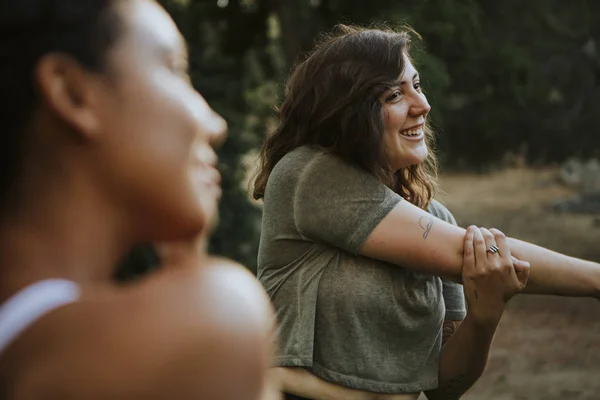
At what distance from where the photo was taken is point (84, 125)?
0.74 metres

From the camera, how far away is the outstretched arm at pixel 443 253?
221cm

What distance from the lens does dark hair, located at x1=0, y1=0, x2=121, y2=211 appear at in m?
0.75

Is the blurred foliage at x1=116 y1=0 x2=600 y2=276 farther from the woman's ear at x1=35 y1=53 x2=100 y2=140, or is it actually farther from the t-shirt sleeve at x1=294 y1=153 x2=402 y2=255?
the woman's ear at x1=35 y1=53 x2=100 y2=140

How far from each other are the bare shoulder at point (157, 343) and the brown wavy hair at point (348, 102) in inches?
65.7

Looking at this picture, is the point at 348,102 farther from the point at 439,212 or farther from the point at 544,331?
the point at 544,331

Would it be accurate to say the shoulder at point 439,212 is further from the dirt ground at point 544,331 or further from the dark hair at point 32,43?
the dirt ground at point 544,331

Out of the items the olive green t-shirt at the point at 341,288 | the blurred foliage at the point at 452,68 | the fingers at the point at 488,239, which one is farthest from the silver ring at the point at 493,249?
the blurred foliage at the point at 452,68

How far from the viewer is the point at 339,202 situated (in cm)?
230

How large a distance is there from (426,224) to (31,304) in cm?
157

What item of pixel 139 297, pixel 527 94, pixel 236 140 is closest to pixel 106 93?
pixel 139 297

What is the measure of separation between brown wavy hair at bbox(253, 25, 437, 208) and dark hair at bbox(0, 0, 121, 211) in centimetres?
162

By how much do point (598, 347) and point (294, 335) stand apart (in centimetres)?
776

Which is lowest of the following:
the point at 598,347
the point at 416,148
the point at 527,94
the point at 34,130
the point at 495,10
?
the point at 598,347

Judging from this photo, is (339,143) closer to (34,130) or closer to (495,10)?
(34,130)
